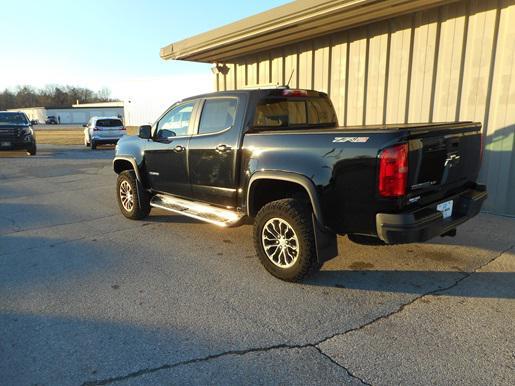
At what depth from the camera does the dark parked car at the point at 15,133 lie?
53.4ft

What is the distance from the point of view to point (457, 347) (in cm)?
281

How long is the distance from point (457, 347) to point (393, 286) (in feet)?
3.41

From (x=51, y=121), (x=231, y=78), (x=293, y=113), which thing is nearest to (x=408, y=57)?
(x=293, y=113)

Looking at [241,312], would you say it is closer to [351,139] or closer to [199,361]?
[199,361]

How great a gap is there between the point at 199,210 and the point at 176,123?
4.49 ft

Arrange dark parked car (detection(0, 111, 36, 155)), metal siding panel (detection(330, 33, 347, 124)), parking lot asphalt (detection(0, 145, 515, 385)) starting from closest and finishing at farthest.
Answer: parking lot asphalt (detection(0, 145, 515, 385)) < metal siding panel (detection(330, 33, 347, 124)) < dark parked car (detection(0, 111, 36, 155))

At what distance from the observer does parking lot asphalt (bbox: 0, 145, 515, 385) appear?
8.47 feet

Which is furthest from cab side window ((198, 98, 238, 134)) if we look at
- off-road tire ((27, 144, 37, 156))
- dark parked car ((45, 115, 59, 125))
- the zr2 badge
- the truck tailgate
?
dark parked car ((45, 115, 59, 125))

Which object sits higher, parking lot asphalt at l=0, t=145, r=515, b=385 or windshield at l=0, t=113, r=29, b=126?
windshield at l=0, t=113, r=29, b=126

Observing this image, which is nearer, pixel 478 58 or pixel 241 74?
pixel 478 58

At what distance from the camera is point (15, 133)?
53.9ft

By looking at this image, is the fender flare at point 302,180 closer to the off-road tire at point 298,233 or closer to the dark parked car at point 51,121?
the off-road tire at point 298,233

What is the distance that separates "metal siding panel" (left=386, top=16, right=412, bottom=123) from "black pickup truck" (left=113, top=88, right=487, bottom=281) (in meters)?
2.59

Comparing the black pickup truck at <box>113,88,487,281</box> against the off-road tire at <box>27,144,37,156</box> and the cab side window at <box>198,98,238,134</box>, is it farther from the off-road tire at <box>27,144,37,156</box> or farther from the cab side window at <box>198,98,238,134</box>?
the off-road tire at <box>27,144,37,156</box>
